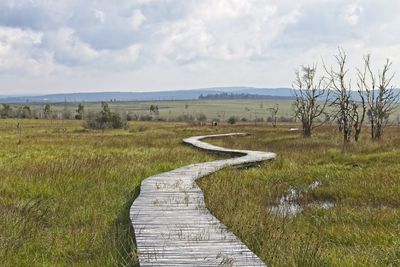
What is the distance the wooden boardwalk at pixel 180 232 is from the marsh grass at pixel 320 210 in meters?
0.36

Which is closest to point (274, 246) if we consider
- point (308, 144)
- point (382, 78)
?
point (308, 144)

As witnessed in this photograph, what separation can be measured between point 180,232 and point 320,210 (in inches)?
164

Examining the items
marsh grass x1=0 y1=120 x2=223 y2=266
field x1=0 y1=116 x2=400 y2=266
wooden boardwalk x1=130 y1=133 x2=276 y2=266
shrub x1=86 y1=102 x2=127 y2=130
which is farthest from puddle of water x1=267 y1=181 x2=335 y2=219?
shrub x1=86 y1=102 x2=127 y2=130

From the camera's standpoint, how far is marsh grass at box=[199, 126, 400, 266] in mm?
6148

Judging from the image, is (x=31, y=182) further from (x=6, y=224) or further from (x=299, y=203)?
(x=299, y=203)

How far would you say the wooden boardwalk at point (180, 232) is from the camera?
211 inches

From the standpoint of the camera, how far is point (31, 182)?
1145cm

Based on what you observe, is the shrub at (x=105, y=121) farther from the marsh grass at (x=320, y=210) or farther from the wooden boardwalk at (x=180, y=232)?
the wooden boardwalk at (x=180, y=232)

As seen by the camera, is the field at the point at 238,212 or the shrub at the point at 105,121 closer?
the field at the point at 238,212

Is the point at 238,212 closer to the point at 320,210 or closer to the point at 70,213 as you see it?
the point at 320,210

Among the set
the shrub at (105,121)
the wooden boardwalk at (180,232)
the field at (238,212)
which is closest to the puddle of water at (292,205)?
the field at (238,212)

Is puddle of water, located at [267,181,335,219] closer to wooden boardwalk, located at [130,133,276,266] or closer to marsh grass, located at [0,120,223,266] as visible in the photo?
wooden boardwalk, located at [130,133,276,266]

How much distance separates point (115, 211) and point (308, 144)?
1660 cm

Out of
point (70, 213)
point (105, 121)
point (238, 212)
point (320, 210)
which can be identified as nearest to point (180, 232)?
point (238, 212)
